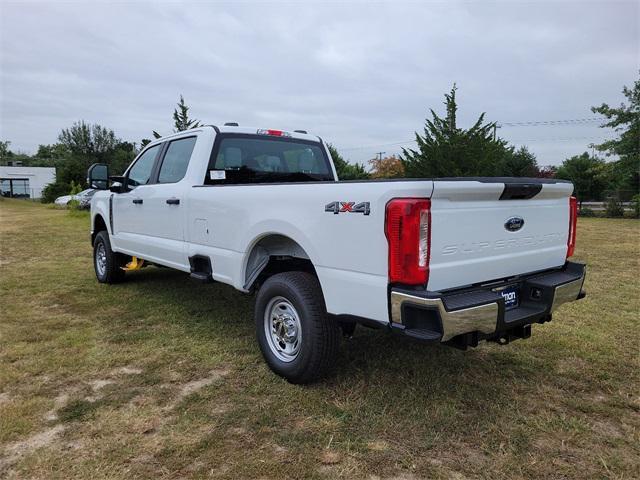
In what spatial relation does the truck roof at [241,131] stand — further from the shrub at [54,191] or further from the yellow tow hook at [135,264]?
the shrub at [54,191]

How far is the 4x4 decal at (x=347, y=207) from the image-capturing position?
2.86 m

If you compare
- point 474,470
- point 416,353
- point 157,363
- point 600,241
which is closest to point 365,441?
point 474,470

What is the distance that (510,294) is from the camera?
3.23 metres

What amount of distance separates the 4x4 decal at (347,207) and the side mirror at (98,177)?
4.36m

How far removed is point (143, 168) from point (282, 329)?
3.25 metres

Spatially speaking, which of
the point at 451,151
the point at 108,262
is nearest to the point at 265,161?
the point at 108,262

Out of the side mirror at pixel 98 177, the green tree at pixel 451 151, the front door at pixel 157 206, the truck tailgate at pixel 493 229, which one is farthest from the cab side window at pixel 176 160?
the green tree at pixel 451 151

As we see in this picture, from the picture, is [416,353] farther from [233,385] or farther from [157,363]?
[157,363]

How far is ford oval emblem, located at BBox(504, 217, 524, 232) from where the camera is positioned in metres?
3.16

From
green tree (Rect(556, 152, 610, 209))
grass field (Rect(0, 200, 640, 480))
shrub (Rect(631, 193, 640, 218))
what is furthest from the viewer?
green tree (Rect(556, 152, 610, 209))

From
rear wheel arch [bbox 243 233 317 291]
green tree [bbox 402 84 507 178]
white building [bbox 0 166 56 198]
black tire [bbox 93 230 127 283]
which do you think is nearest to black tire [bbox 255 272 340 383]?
rear wheel arch [bbox 243 233 317 291]

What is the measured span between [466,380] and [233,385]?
68.5 inches

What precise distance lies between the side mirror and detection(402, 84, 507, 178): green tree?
66.4ft

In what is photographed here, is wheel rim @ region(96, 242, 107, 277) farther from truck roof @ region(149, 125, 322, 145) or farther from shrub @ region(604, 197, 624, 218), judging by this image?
shrub @ region(604, 197, 624, 218)
